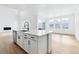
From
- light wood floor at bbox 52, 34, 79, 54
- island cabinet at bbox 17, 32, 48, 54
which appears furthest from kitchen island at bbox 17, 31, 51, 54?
light wood floor at bbox 52, 34, 79, 54

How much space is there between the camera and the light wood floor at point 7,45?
5.40ft

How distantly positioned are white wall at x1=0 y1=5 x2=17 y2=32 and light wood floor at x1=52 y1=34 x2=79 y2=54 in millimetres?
838

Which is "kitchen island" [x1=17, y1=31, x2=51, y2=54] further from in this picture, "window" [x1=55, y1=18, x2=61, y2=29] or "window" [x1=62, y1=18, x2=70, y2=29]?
"window" [x1=62, y1=18, x2=70, y2=29]

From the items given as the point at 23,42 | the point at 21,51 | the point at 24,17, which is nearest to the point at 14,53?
the point at 21,51

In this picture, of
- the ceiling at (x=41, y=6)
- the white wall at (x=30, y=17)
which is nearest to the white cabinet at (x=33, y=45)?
the white wall at (x=30, y=17)

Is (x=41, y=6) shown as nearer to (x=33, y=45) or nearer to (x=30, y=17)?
(x=30, y=17)

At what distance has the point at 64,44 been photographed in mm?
1698

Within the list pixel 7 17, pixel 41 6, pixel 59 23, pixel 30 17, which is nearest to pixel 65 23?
pixel 59 23

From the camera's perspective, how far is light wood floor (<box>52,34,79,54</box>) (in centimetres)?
165

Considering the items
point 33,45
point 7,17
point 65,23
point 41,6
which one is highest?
point 41,6

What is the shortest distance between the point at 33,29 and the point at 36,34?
0.39 feet

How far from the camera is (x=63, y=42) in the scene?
5.62 feet

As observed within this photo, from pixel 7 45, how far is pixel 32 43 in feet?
1.59
